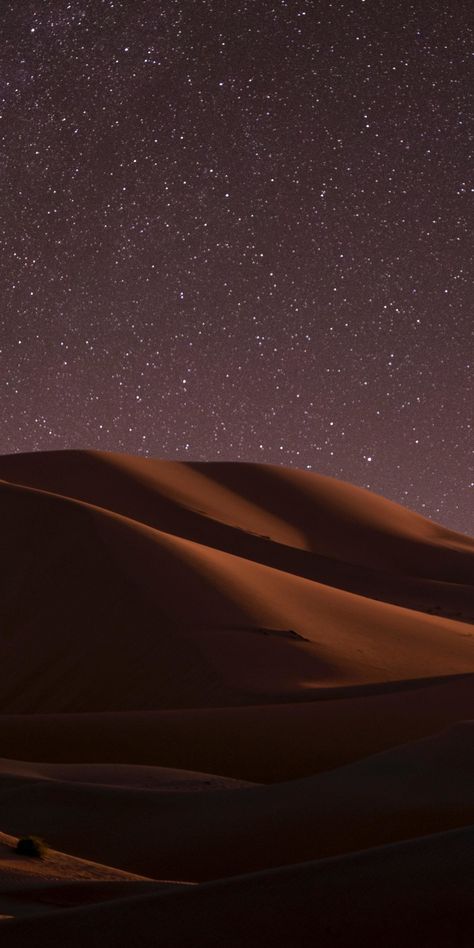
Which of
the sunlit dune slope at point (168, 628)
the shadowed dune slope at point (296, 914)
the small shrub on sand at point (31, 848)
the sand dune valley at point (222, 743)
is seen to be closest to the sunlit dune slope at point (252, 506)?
the sand dune valley at point (222, 743)

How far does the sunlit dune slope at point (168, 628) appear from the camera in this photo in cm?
2367

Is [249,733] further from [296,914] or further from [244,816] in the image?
[296,914]

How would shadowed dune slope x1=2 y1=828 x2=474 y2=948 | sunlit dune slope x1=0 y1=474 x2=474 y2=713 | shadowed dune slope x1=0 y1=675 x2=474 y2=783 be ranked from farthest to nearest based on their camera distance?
sunlit dune slope x1=0 y1=474 x2=474 y2=713 → shadowed dune slope x1=0 y1=675 x2=474 y2=783 → shadowed dune slope x1=2 y1=828 x2=474 y2=948

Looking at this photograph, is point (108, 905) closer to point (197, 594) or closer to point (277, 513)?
point (197, 594)

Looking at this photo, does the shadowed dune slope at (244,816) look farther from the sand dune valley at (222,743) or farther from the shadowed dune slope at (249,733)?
the shadowed dune slope at (249,733)

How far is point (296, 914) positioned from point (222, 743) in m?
13.1

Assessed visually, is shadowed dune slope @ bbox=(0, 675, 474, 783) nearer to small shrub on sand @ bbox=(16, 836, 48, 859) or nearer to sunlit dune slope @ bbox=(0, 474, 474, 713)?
sunlit dune slope @ bbox=(0, 474, 474, 713)

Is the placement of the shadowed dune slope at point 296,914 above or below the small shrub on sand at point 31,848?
above

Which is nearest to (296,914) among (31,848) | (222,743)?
(31,848)

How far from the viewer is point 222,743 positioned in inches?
666

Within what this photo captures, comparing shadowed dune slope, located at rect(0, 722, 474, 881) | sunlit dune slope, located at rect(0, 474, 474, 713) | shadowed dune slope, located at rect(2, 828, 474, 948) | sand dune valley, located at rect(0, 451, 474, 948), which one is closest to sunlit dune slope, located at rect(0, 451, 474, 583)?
sand dune valley, located at rect(0, 451, 474, 948)

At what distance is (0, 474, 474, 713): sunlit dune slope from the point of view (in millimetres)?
23672

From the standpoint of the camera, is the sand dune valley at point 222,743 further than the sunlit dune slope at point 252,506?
No

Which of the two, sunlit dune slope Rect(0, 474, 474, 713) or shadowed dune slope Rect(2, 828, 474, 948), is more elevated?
shadowed dune slope Rect(2, 828, 474, 948)
